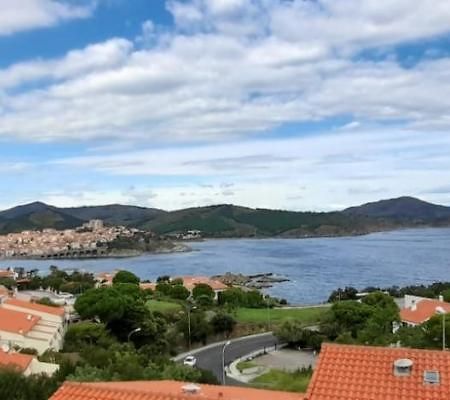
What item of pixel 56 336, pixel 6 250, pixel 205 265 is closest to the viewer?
pixel 56 336

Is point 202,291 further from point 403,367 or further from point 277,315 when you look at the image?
point 403,367

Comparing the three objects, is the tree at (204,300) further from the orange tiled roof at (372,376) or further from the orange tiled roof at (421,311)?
the orange tiled roof at (372,376)

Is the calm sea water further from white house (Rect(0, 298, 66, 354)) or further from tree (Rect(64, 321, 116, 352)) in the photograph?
white house (Rect(0, 298, 66, 354))

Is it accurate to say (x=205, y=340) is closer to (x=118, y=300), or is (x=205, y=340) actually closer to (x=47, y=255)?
(x=118, y=300)

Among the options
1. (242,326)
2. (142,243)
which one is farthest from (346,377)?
(142,243)

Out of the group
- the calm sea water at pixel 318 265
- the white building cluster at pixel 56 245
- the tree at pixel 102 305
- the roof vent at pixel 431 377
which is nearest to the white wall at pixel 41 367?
the roof vent at pixel 431 377

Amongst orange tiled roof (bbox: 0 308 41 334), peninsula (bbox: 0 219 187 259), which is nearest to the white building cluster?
peninsula (bbox: 0 219 187 259)
